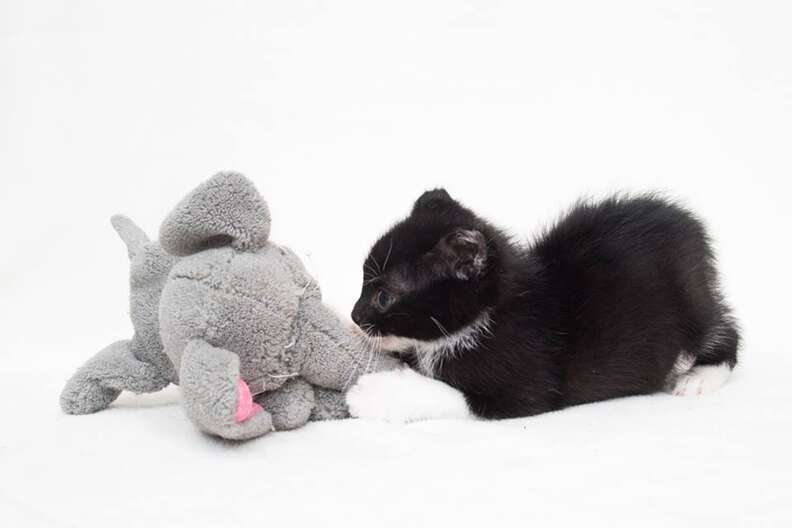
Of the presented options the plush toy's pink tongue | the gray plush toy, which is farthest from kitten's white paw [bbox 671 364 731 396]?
the plush toy's pink tongue

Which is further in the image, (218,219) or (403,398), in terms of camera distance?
(403,398)

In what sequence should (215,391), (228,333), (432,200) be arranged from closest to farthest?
(215,391) < (228,333) < (432,200)

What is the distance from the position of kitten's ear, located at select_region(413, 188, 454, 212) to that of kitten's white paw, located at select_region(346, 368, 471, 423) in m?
0.57

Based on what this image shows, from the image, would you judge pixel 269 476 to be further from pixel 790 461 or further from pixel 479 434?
pixel 790 461

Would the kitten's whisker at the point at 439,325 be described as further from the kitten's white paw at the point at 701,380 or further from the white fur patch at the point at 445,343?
the kitten's white paw at the point at 701,380

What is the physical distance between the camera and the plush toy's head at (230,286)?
2.05 meters

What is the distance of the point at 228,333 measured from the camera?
2.05 m

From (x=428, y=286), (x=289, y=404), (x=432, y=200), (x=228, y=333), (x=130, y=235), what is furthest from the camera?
(x=432, y=200)

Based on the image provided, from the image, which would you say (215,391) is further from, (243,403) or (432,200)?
(432,200)

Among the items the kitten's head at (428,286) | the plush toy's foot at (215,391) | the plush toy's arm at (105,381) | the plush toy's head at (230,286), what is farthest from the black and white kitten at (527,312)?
the plush toy's arm at (105,381)

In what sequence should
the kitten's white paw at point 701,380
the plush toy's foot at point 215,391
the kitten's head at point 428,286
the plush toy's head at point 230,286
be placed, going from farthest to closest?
the kitten's white paw at point 701,380, the kitten's head at point 428,286, the plush toy's head at point 230,286, the plush toy's foot at point 215,391

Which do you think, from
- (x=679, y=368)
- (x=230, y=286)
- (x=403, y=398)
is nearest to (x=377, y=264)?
(x=403, y=398)

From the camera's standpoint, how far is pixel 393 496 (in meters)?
1.75

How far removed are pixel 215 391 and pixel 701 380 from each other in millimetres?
1756
